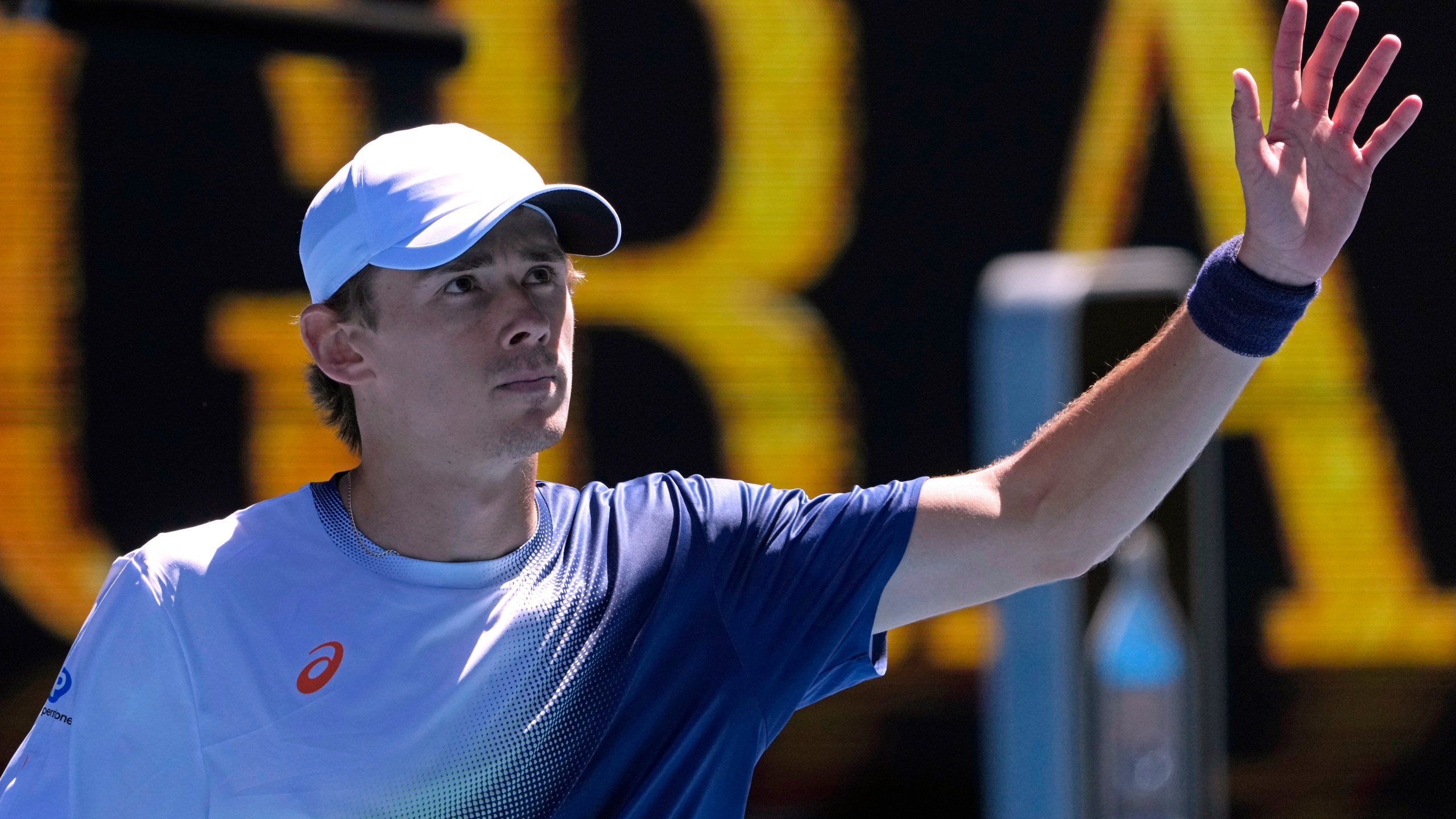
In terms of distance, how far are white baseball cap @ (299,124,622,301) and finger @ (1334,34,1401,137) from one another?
1.05 meters

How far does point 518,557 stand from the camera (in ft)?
7.15

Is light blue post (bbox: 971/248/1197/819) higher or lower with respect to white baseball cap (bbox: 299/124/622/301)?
lower

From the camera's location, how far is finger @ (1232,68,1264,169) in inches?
77.9

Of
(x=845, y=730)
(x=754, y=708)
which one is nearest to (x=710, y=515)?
(x=754, y=708)

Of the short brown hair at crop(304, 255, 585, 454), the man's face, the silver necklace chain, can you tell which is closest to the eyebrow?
the man's face

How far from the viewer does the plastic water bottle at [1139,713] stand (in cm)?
242

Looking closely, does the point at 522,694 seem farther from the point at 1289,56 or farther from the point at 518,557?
the point at 1289,56

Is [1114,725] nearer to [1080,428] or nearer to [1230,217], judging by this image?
[1080,428]

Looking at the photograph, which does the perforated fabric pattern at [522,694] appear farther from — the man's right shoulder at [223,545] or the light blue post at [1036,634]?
the light blue post at [1036,634]

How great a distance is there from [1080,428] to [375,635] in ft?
3.36

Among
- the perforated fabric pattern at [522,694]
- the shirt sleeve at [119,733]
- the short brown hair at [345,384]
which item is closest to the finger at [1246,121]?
the perforated fabric pattern at [522,694]

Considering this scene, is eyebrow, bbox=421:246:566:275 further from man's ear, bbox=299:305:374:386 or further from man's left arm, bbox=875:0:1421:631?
man's left arm, bbox=875:0:1421:631

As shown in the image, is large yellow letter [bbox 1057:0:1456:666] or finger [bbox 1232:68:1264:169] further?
large yellow letter [bbox 1057:0:1456:666]

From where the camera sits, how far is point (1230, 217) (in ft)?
18.0
